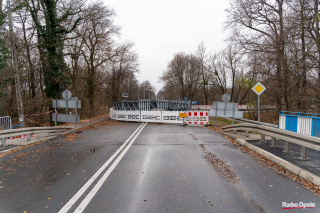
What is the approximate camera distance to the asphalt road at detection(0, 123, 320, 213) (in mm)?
3648

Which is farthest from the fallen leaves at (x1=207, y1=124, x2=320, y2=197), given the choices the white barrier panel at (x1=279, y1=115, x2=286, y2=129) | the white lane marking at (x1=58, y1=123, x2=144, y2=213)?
the white barrier panel at (x1=279, y1=115, x2=286, y2=129)

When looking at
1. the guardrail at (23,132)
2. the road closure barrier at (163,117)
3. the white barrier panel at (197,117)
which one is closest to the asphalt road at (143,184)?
the guardrail at (23,132)

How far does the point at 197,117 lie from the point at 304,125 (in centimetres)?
902

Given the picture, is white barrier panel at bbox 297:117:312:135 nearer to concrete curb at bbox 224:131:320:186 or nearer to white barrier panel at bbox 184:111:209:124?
concrete curb at bbox 224:131:320:186

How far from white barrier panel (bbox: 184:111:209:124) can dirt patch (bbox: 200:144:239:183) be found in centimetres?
1062

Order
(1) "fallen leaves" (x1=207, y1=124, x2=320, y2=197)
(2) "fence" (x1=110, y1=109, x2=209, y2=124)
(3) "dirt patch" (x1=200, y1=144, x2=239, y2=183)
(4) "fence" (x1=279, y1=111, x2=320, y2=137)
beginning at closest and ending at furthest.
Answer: (1) "fallen leaves" (x1=207, y1=124, x2=320, y2=197) < (3) "dirt patch" (x1=200, y1=144, x2=239, y2=183) < (4) "fence" (x1=279, y1=111, x2=320, y2=137) < (2) "fence" (x1=110, y1=109, x2=209, y2=124)

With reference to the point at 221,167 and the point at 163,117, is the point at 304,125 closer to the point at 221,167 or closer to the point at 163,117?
the point at 221,167

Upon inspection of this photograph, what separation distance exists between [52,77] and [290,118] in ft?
60.9

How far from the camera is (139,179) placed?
4.92m

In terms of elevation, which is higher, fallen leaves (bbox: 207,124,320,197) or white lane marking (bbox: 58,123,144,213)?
fallen leaves (bbox: 207,124,320,197)

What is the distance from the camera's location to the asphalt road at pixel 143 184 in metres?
3.65

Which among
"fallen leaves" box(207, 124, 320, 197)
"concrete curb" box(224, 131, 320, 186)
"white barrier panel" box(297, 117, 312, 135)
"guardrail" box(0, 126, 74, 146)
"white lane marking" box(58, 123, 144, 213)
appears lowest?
"white lane marking" box(58, 123, 144, 213)

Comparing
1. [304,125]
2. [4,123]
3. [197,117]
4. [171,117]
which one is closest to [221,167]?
[304,125]

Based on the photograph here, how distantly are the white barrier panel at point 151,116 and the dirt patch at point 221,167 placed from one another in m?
12.9
